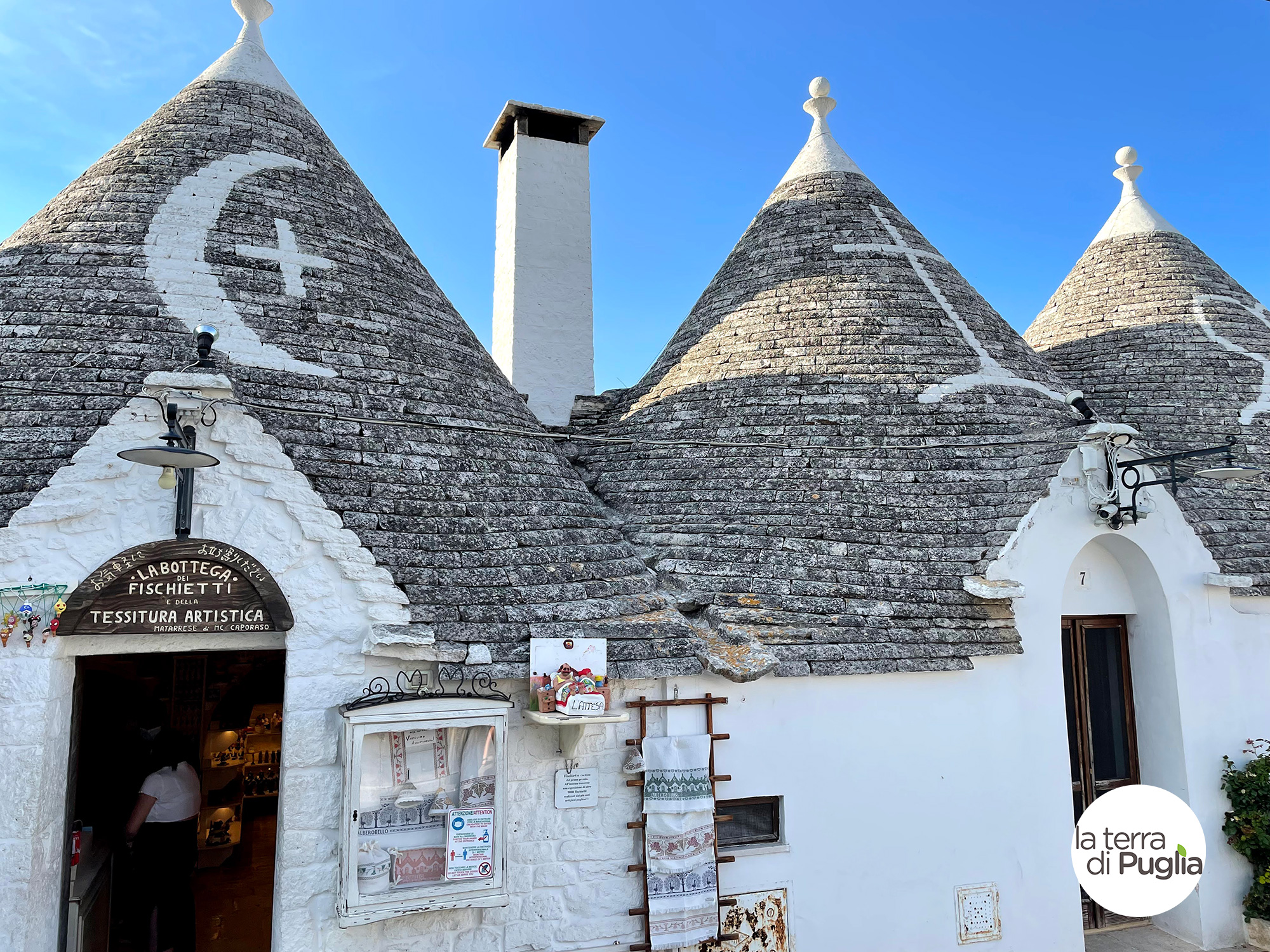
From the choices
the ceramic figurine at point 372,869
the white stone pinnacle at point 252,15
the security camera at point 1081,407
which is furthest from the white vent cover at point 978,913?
the white stone pinnacle at point 252,15

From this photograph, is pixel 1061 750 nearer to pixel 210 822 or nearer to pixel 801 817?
pixel 801 817

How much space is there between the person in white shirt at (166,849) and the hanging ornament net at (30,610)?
1.84 m

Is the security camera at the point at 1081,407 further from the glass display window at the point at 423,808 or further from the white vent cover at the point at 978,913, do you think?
the glass display window at the point at 423,808

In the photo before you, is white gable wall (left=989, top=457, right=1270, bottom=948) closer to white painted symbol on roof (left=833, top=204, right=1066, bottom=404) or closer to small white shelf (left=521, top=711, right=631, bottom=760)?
white painted symbol on roof (left=833, top=204, right=1066, bottom=404)

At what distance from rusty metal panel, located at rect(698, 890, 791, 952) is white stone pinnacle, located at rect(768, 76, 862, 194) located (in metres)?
8.15

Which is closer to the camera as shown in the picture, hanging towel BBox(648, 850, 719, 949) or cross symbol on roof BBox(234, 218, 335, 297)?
hanging towel BBox(648, 850, 719, 949)

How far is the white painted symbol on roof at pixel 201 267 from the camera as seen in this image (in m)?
5.84

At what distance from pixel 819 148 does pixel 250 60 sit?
6493mm

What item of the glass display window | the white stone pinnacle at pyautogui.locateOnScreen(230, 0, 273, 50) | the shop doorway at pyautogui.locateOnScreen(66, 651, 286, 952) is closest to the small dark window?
the glass display window

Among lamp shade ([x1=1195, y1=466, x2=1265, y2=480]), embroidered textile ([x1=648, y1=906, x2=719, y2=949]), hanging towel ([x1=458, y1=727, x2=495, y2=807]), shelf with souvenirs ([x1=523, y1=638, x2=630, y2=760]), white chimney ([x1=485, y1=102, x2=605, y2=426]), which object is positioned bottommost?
embroidered textile ([x1=648, y1=906, x2=719, y2=949])

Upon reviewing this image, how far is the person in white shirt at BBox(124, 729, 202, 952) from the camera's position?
226 inches

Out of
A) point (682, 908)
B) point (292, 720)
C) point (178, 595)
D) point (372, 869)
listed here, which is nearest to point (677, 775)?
point (682, 908)

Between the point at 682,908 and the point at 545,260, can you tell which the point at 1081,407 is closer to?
the point at 682,908

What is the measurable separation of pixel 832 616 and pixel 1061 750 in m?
2.10
